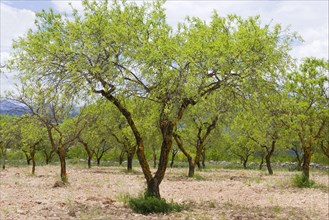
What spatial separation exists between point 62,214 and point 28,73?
17.6ft

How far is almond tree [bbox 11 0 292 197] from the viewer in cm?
1380

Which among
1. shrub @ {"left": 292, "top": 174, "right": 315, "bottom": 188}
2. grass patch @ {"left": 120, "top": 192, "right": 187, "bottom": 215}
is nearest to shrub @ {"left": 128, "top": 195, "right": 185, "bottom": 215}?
grass patch @ {"left": 120, "top": 192, "right": 187, "bottom": 215}

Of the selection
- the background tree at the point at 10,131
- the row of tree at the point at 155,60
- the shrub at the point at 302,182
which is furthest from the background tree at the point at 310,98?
the background tree at the point at 10,131

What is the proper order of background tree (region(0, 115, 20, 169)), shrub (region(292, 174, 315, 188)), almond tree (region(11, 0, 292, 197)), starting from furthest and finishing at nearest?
1. background tree (region(0, 115, 20, 169))
2. shrub (region(292, 174, 315, 188))
3. almond tree (region(11, 0, 292, 197))

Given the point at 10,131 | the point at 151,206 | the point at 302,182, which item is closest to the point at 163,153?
the point at 151,206

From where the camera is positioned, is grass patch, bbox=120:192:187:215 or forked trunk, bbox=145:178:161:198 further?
forked trunk, bbox=145:178:161:198

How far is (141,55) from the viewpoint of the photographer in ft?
45.6

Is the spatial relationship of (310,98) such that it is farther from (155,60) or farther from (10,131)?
(10,131)

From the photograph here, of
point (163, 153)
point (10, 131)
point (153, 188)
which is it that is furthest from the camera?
point (10, 131)

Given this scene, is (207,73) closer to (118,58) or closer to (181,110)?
(181,110)

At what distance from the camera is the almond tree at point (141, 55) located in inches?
543

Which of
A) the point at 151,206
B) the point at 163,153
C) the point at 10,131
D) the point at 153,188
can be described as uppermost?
the point at 10,131

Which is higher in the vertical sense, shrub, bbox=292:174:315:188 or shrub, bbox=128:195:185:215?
shrub, bbox=292:174:315:188

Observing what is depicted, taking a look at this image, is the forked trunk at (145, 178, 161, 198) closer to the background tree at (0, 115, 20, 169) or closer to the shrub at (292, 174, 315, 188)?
the background tree at (0, 115, 20, 169)
